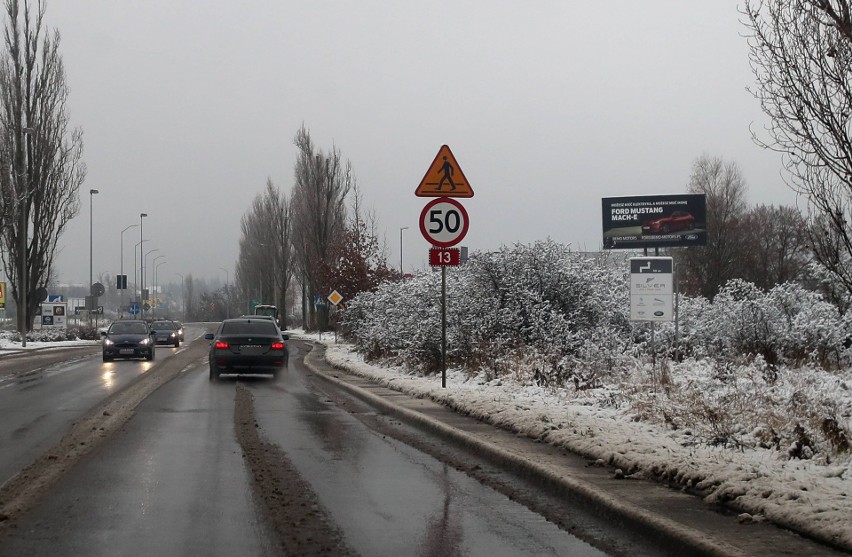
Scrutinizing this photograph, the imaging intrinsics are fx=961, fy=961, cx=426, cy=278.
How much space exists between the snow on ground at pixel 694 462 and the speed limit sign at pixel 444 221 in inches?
108

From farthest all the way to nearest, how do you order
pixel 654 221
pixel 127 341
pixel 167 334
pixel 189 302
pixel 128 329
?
pixel 189 302
pixel 167 334
pixel 654 221
pixel 128 329
pixel 127 341

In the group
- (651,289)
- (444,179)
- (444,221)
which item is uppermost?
(444,179)

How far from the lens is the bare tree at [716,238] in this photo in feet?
199

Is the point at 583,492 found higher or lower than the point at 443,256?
lower

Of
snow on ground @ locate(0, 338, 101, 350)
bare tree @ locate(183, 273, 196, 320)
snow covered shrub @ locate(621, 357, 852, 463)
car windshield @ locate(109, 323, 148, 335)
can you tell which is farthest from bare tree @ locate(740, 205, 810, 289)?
bare tree @ locate(183, 273, 196, 320)

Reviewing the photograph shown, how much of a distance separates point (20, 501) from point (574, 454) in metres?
5.04

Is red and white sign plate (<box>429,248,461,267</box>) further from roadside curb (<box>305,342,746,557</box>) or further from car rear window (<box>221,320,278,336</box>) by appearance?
car rear window (<box>221,320,278,336</box>)

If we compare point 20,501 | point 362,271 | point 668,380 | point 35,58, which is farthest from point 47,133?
point 20,501

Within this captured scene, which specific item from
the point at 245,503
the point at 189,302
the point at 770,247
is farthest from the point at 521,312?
the point at 189,302

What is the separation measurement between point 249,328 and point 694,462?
17.6 metres

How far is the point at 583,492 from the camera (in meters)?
7.41

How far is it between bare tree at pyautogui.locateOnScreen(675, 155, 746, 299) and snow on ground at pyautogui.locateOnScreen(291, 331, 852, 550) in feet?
158

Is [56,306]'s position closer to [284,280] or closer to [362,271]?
[362,271]

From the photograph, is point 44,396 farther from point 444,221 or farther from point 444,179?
point 444,179
